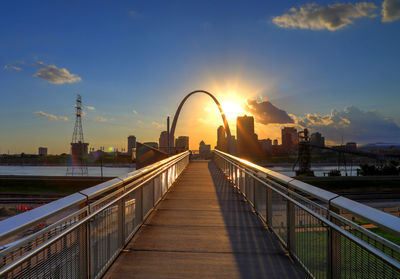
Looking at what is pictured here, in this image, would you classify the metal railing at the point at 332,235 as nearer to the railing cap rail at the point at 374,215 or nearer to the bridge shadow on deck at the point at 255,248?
the railing cap rail at the point at 374,215

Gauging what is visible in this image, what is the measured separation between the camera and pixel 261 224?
5.77m

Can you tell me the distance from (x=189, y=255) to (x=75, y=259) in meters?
1.77

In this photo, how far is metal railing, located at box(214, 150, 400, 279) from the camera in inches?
81.3

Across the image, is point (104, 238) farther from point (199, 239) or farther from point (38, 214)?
point (199, 239)

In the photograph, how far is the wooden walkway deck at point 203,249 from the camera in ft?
11.8

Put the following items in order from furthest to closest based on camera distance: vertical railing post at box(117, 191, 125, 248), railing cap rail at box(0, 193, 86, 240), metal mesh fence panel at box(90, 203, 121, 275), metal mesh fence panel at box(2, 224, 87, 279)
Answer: vertical railing post at box(117, 191, 125, 248), metal mesh fence panel at box(90, 203, 121, 275), metal mesh fence panel at box(2, 224, 87, 279), railing cap rail at box(0, 193, 86, 240)

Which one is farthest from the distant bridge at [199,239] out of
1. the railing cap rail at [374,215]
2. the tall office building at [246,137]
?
the tall office building at [246,137]

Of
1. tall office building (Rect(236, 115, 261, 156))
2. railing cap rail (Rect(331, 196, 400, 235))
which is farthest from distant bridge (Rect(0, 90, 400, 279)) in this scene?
tall office building (Rect(236, 115, 261, 156))

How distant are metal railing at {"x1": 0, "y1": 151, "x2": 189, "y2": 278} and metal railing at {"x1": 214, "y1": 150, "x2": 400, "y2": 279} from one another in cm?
251

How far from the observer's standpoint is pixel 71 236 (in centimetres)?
280

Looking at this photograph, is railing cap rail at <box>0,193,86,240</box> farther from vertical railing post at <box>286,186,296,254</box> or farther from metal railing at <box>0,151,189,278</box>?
vertical railing post at <box>286,186,296,254</box>

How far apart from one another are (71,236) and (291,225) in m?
2.95

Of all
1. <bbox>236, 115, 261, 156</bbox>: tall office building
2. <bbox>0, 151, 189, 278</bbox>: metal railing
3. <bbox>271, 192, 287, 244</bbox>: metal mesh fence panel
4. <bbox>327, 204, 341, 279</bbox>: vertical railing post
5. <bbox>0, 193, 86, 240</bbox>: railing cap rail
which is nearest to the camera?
<bbox>0, 193, 86, 240</bbox>: railing cap rail

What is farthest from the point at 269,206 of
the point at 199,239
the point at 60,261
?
the point at 60,261
